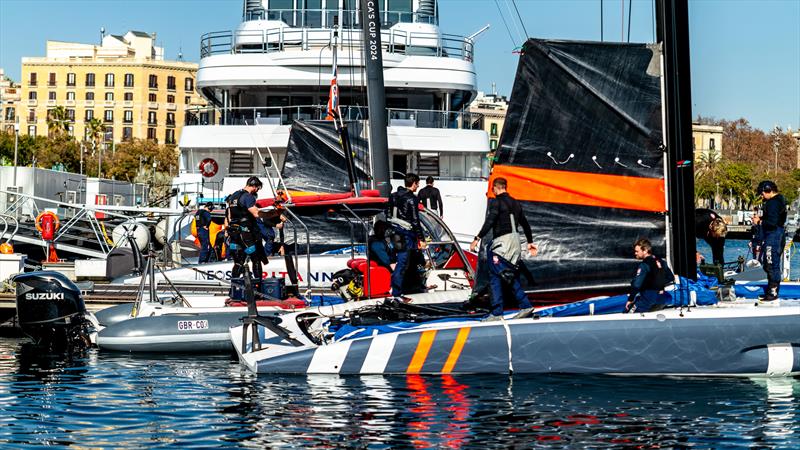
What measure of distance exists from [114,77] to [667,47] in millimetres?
115540

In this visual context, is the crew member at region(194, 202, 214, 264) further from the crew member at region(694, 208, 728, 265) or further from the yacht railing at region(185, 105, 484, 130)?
the crew member at region(694, 208, 728, 265)

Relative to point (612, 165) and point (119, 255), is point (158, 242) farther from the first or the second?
point (612, 165)

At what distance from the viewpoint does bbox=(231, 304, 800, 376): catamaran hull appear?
1316cm

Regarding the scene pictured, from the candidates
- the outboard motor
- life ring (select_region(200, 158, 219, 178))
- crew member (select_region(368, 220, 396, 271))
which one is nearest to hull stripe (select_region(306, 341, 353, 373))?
crew member (select_region(368, 220, 396, 271))

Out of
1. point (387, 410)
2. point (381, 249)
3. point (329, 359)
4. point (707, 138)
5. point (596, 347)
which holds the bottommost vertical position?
point (387, 410)

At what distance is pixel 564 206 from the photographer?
14.4 meters

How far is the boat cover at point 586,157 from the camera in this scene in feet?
46.9

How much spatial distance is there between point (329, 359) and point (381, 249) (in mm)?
4060

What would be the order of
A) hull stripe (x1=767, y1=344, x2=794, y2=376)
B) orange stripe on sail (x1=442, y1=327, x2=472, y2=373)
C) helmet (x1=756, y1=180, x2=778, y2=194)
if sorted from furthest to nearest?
helmet (x1=756, y1=180, x2=778, y2=194) < orange stripe on sail (x1=442, y1=327, x2=472, y2=373) < hull stripe (x1=767, y1=344, x2=794, y2=376)

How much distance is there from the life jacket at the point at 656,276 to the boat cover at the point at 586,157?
57 centimetres

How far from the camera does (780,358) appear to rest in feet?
A: 43.0

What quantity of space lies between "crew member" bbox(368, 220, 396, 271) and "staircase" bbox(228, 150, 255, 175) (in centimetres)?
988

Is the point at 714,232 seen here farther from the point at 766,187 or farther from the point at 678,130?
the point at 678,130

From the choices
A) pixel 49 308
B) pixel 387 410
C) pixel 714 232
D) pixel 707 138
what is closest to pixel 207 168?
pixel 49 308
